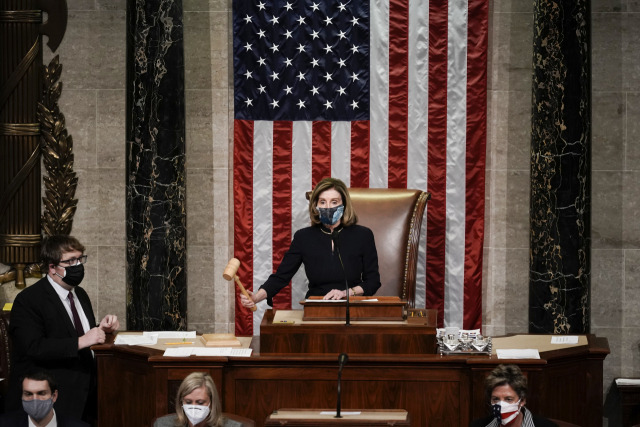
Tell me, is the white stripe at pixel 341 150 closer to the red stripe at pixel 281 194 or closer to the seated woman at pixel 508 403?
the red stripe at pixel 281 194

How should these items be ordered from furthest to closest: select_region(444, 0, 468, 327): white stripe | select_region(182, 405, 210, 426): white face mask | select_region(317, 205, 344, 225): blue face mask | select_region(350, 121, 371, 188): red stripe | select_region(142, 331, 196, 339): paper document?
select_region(350, 121, 371, 188): red stripe, select_region(444, 0, 468, 327): white stripe, select_region(317, 205, 344, 225): blue face mask, select_region(142, 331, 196, 339): paper document, select_region(182, 405, 210, 426): white face mask

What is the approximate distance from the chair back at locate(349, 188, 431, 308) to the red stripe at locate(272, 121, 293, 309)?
878mm

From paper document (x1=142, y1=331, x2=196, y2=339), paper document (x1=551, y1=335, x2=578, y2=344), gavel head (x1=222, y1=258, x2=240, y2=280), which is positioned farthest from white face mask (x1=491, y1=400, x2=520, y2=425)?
paper document (x1=142, y1=331, x2=196, y2=339)

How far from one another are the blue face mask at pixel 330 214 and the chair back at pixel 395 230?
1.27 meters

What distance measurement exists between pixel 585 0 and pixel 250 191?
3313mm

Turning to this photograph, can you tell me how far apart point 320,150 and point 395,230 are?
1219 mm

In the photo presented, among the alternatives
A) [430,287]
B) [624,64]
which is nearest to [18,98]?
[430,287]

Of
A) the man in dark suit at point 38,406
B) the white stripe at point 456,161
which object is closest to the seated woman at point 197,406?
the man in dark suit at point 38,406

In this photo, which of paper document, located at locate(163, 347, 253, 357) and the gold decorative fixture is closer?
paper document, located at locate(163, 347, 253, 357)

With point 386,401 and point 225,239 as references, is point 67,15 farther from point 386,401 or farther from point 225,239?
point 386,401

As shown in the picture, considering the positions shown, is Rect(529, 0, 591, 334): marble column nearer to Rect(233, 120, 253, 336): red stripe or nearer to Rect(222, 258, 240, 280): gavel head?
Rect(233, 120, 253, 336): red stripe

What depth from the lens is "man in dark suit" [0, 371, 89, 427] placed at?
17.9 ft

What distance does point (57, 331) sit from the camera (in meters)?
6.05

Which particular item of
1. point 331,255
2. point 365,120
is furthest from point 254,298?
point 365,120
